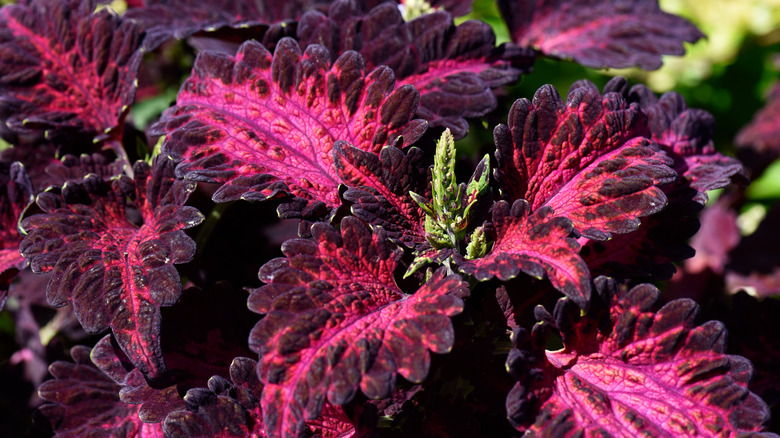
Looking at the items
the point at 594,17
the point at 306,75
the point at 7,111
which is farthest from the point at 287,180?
the point at 594,17

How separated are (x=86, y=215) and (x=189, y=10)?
1.52ft

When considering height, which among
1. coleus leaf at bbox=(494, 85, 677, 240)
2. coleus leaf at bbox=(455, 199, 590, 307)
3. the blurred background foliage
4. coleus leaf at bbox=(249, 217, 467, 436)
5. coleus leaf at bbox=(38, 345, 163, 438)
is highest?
coleus leaf at bbox=(494, 85, 677, 240)

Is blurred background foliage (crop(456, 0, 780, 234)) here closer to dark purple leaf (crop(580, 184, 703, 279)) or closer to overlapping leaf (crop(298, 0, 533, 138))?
overlapping leaf (crop(298, 0, 533, 138))

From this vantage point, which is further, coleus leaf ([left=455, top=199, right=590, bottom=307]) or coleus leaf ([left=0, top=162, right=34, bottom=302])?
coleus leaf ([left=0, top=162, right=34, bottom=302])

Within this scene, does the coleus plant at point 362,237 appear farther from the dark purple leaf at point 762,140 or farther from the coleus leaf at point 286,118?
the dark purple leaf at point 762,140

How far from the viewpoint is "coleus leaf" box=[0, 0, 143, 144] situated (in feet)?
3.74

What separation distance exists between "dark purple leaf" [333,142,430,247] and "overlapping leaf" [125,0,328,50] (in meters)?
0.40

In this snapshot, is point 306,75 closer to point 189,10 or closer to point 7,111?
point 189,10

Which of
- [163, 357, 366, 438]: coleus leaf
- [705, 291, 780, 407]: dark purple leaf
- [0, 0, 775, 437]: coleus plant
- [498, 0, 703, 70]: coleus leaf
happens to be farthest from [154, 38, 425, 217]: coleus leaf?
[705, 291, 780, 407]: dark purple leaf

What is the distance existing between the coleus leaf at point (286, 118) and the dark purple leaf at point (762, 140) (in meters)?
1.41

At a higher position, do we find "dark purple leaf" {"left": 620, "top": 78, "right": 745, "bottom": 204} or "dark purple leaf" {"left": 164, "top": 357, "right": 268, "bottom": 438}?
"dark purple leaf" {"left": 620, "top": 78, "right": 745, "bottom": 204}

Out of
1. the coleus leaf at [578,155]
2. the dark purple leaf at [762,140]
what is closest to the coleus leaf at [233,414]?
the coleus leaf at [578,155]

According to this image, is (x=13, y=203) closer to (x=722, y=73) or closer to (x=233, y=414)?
(x=233, y=414)

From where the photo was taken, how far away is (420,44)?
3.61 feet
